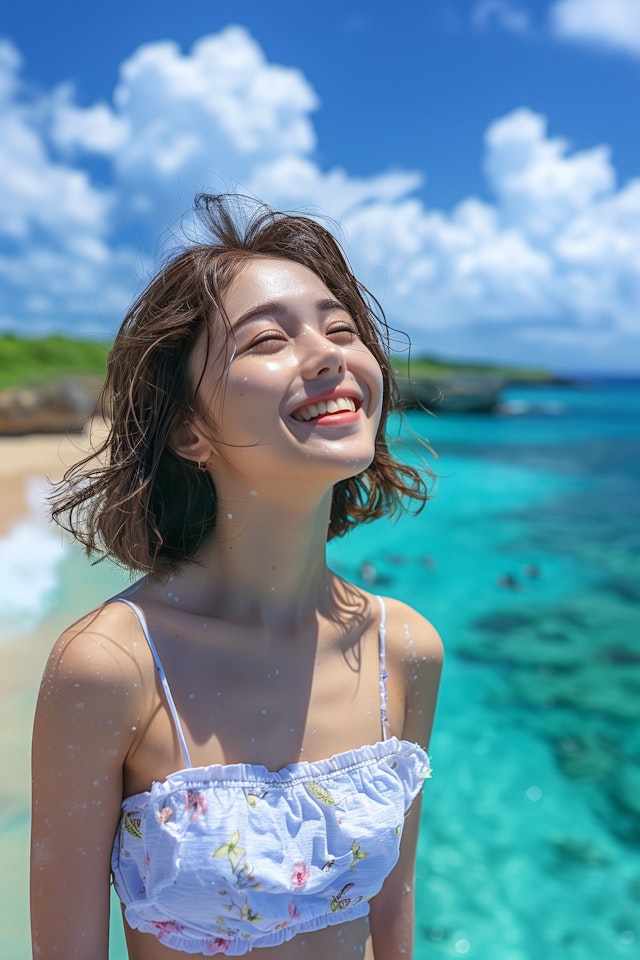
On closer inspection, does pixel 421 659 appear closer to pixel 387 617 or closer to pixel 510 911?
pixel 387 617

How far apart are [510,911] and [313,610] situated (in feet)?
11.7

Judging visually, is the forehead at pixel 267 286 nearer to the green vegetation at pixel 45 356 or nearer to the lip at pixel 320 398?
the lip at pixel 320 398

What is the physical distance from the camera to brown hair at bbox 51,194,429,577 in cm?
181

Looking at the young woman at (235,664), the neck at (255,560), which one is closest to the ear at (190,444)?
the young woman at (235,664)

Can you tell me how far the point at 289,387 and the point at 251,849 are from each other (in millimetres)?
884

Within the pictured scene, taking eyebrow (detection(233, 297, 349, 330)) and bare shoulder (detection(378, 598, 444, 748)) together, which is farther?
bare shoulder (detection(378, 598, 444, 748))

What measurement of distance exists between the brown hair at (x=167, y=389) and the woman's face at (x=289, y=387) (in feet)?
0.24

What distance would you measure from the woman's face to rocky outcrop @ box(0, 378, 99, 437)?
1968cm

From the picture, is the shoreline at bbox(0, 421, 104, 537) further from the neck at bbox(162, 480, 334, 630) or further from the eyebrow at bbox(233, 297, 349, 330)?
the eyebrow at bbox(233, 297, 349, 330)

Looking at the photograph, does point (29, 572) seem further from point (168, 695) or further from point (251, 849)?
point (251, 849)

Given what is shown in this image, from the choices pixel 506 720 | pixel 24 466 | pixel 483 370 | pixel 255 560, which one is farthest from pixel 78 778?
pixel 483 370

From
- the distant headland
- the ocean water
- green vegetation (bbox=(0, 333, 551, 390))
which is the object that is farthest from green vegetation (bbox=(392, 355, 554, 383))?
the ocean water

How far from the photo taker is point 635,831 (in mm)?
5215

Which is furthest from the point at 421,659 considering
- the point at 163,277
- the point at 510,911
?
the point at 510,911
